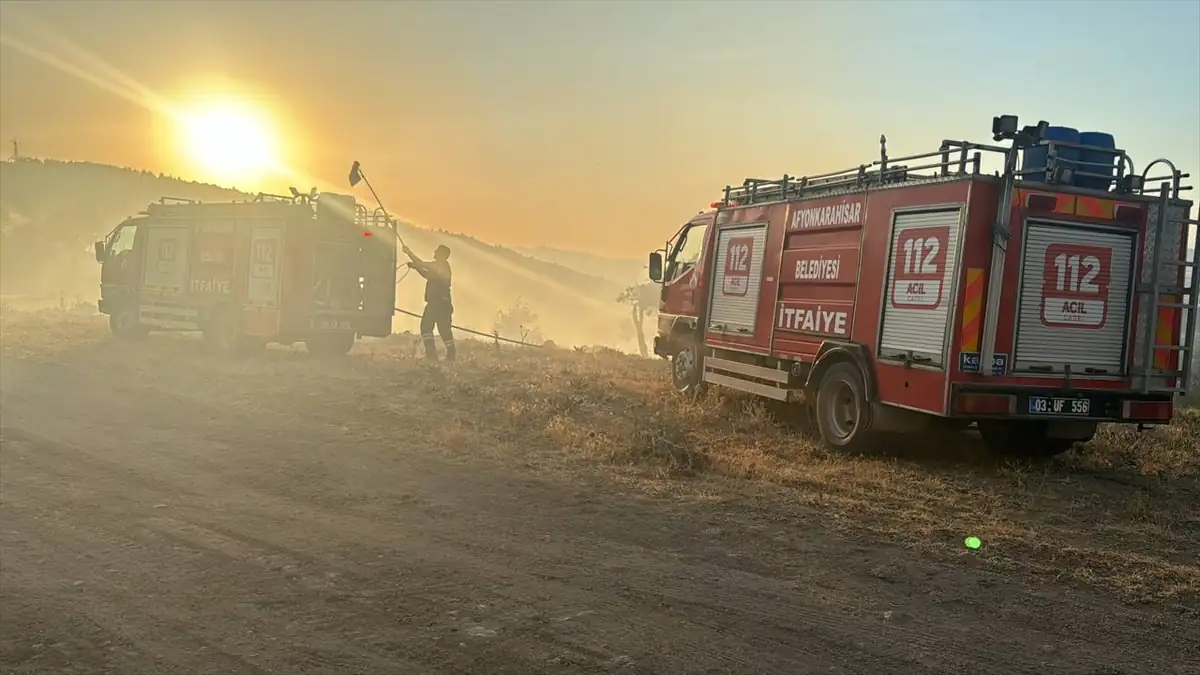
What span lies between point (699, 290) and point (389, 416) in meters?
4.84

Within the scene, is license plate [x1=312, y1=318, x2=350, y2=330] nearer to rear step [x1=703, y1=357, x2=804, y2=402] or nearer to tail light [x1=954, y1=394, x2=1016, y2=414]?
rear step [x1=703, y1=357, x2=804, y2=402]

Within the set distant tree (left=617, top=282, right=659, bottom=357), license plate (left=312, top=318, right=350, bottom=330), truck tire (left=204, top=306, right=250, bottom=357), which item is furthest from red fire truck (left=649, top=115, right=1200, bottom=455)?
distant tree (left=617, top=282, right=659, bottom=357)

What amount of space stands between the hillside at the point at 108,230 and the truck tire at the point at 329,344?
126 feet

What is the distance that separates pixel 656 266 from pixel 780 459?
6245 mm

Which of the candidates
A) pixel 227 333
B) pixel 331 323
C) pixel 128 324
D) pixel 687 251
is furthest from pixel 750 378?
pixel 128 324

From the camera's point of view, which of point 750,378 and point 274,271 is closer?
point 750,378

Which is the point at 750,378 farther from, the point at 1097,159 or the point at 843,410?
the point at 1097,159

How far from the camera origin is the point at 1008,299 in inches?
322

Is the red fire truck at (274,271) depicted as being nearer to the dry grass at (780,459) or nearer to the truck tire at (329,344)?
the truck tire at (329,344)

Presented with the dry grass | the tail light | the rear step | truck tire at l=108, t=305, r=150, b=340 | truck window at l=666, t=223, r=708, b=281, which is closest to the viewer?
the dry grass

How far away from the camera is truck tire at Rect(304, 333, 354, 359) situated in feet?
55.8

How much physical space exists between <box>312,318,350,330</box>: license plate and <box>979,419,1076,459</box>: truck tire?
11683mm

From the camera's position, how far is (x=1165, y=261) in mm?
8539

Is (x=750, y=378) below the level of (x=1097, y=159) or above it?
below
